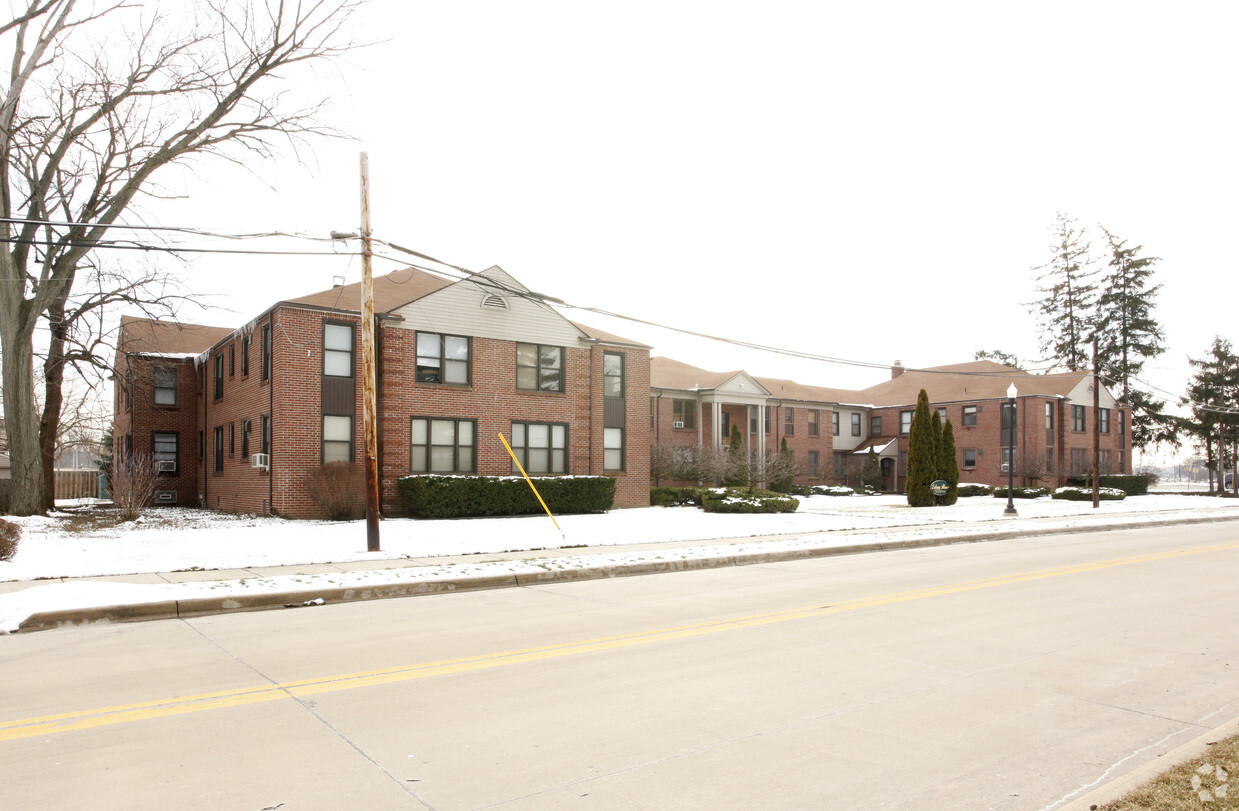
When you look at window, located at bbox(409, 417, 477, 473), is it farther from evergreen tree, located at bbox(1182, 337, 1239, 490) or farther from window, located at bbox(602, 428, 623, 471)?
evergreen tree, located at bbox(1182, 337, 1239, 490)

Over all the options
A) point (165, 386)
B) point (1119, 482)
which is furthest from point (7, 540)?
point (1119, 482)

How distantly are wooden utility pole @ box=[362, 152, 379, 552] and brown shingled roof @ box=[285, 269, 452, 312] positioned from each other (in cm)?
821

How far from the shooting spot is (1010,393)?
89.3 feet

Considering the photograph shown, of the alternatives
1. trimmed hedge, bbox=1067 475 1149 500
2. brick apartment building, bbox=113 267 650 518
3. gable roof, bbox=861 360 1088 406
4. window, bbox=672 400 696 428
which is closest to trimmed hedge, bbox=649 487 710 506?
brick apartment building, bbox=113 267 650 518

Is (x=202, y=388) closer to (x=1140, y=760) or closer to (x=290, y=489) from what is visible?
(x=290, y=489)

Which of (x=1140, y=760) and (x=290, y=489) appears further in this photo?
(x=290, y=489)

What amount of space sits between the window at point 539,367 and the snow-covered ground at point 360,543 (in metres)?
5.00

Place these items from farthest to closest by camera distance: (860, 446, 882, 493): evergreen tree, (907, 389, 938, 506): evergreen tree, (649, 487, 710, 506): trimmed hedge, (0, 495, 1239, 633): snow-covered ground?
(860, 446, 882, 493): evergreen tree < (907, 389, 938, 506): evergreen tree < (649, 487, 710, 506): trimmed hedge < (0, 495, 1239, 633): snow-covered ground

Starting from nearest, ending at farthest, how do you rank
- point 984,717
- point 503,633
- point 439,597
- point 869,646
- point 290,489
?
point 984,717 → point 869,646 → point 503,633 → point 439,597 → point 290,489

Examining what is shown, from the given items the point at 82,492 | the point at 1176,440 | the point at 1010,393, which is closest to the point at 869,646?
the point at 1010,393

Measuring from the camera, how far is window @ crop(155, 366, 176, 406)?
3325 centimetres

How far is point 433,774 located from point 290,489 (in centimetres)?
2113

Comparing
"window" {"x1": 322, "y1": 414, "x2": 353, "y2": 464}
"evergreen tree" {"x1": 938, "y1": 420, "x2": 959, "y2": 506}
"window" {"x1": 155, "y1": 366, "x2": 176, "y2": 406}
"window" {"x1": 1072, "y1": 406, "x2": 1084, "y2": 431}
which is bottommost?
"evergreen tree" {"x1": 938, "y1": 420, "x2": 959, "y2": 506}

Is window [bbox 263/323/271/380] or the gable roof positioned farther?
the gable roof
